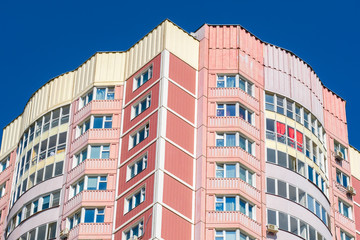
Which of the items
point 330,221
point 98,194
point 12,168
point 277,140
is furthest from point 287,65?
point 12,168

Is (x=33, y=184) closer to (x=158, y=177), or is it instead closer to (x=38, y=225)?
(x=38, y=225)

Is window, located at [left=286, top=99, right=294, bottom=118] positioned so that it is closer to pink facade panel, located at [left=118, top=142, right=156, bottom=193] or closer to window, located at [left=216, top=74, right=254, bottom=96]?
window, located at [left=216, top=74, right=254, bottom=96]

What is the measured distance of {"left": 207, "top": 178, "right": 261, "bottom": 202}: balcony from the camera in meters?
71.4

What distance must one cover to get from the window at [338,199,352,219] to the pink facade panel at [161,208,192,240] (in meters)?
17.3

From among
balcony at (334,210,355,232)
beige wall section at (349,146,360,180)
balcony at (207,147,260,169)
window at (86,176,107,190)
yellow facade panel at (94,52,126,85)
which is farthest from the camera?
beige wall section at (349,146,360,180)

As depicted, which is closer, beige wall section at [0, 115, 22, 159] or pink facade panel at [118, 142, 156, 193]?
pink facade panel at [118, 142, 156, 193]

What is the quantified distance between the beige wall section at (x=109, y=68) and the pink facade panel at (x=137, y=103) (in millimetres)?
3253

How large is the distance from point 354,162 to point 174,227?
24.0m

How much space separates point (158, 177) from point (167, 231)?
4055 mm

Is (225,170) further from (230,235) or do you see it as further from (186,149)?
(230,235)

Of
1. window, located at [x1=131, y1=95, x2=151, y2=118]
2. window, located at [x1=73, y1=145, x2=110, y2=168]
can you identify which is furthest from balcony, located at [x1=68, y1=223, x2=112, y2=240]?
window, located at [x1=131, y1=95, x2=151, y2=118]

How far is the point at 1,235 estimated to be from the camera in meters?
84.0

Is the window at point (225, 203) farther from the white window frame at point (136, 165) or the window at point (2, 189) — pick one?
the window at point (2, 189)

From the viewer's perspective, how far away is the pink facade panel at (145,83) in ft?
251
